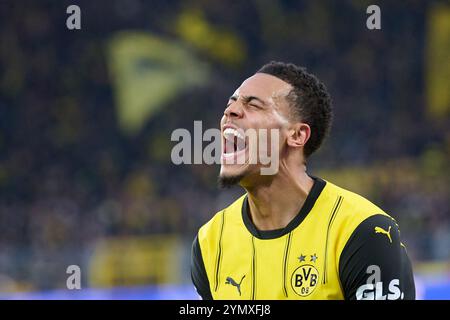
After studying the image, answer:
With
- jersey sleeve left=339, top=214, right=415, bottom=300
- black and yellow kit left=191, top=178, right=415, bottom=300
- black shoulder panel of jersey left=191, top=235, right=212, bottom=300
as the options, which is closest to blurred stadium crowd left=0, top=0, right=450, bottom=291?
black shoulder panel of jersey left=191, top=235, right=212, bottom=300

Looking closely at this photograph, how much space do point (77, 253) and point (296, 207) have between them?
28.0 ft

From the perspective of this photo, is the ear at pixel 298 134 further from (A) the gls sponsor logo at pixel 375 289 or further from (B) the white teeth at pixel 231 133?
(A) the gls sponsor logo at pixel 375 289

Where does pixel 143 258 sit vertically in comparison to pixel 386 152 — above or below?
below

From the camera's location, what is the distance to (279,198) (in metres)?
3.65

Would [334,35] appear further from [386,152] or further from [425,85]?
[386,152]

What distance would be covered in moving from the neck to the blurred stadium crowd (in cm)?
850

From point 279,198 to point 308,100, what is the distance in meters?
0.42

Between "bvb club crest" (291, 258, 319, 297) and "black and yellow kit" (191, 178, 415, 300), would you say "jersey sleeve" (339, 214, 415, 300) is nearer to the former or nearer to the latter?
"black and yellow kit" (191, 178, 415, 300)

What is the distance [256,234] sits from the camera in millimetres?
3654

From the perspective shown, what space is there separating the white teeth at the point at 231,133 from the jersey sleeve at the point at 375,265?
2.00ft

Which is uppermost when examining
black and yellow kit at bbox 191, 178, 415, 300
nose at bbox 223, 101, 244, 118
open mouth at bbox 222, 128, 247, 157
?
nose at bbox 223, 101, 244, 118

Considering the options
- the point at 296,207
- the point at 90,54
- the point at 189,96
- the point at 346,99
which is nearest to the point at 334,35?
the point at 346,99

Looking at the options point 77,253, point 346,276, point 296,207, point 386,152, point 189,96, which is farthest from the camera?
point 189,96

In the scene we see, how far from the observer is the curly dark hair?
3686 millimetres
